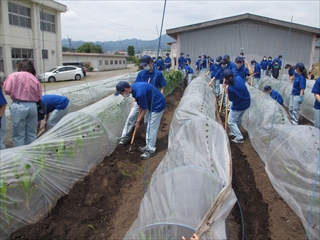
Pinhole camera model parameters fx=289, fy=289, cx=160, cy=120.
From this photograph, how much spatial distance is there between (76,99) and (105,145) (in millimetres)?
3565

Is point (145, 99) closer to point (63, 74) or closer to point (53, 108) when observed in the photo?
point (53, 108)

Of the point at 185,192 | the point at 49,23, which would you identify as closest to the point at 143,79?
the point at 185,192

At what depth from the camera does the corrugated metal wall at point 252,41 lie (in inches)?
795

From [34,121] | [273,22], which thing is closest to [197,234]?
[34,121]

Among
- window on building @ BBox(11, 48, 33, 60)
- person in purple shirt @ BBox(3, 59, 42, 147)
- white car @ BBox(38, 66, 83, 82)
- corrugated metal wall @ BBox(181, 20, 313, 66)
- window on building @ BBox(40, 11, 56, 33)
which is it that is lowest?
white car @ BBox(38, 66, 83, 82)

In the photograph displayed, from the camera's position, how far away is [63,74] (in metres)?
23.3

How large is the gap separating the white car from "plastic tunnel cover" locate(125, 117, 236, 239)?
20862mm

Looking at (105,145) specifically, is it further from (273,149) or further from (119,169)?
(273,149)

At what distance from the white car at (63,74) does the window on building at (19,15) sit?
3.74 metres

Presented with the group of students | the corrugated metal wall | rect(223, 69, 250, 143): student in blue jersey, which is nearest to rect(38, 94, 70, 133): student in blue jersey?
the group of students

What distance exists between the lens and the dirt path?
331 centimetres

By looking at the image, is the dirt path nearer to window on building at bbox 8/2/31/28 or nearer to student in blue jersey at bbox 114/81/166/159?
student in blue jersey at bbox 114/81/166/159

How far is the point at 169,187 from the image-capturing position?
2682mm

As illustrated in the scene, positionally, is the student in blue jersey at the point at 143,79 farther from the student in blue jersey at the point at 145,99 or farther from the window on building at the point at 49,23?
the window on building at the point at 49,23
